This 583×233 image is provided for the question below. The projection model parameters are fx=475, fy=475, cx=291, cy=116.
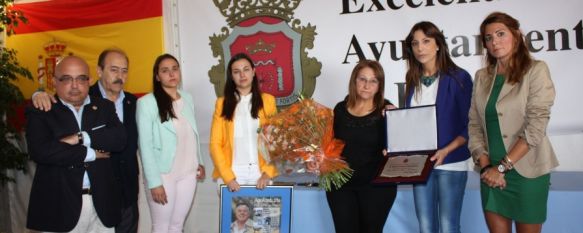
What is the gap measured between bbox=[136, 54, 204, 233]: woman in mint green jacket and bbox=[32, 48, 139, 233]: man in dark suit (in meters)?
0.11

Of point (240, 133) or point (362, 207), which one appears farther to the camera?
point (240, 133)

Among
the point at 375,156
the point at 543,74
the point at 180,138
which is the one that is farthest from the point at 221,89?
the point at 543,74

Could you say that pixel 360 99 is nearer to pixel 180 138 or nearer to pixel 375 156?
pixel 375 156

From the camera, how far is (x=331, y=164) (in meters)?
2.44

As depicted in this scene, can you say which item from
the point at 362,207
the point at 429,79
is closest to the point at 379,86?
the point at 429,79

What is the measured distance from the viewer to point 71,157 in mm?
2297

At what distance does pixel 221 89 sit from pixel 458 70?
2299 mm

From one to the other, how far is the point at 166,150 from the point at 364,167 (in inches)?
47.0

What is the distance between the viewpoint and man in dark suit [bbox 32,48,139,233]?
9.53 feet

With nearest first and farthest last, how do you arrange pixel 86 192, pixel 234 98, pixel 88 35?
1. pixel 86 192
2. pixel 234 98
3. pixel 88 35

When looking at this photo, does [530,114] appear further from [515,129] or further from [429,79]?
[429,79]

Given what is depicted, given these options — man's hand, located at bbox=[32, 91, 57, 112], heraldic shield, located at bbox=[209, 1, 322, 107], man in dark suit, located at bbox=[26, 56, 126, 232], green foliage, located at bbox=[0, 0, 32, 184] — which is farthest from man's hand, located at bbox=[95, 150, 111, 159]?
green foliage, located at bbox=[0, 0, 32, 184]

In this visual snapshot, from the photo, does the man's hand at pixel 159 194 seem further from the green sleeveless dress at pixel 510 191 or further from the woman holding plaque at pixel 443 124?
the green sleeveless dress at pixel 510 191

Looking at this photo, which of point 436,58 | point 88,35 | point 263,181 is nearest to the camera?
point 436,58
